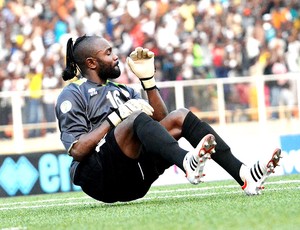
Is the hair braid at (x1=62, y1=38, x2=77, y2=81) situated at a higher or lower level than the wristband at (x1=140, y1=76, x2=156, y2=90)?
higher

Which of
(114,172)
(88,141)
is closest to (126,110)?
(88,141)

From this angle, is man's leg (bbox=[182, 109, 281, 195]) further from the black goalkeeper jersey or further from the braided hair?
the braided hair

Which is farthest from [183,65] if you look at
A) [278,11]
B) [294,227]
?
[294,227]

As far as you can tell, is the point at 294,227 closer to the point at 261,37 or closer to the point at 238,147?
the point at 238,147

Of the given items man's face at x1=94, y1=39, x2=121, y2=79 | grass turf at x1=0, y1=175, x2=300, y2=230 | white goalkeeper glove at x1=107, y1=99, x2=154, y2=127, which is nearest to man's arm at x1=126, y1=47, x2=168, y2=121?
man's face at x1=94, y1=39, x2=121, y2=79

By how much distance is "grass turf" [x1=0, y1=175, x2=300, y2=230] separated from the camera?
5.66m

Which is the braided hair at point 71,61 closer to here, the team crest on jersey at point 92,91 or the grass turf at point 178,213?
the team crest on jersey at point 92,91

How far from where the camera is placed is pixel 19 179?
13547 millimetres

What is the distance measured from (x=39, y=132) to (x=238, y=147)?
10.3 feet

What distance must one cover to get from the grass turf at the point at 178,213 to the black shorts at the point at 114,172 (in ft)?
0.51

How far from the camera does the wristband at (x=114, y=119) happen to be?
740 cm

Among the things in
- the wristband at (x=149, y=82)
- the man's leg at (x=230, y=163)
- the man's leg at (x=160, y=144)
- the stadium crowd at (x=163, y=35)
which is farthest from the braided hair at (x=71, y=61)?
the stadium crowd at (x=163, y=35)

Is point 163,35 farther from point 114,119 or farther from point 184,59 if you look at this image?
point 114,119

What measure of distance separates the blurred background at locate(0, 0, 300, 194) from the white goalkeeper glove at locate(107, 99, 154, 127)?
23.3ft
